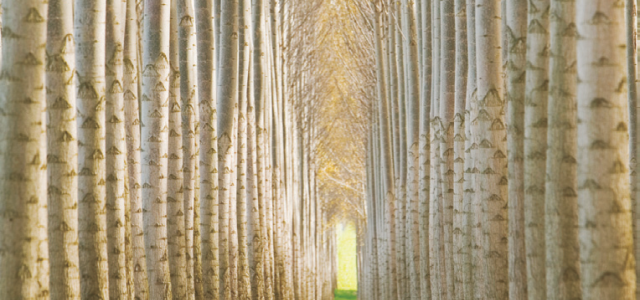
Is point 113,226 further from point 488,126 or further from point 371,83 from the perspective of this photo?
point 371,83

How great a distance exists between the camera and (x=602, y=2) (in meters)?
3.84

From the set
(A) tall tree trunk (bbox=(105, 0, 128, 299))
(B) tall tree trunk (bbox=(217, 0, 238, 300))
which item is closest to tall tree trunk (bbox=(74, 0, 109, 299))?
(A) tall tree trunk (bbox=(105, 0, 128, 299))

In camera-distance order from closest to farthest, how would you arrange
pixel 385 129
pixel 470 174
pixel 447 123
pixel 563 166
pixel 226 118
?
pixel 563 166 → pixel 470 174 → pixel 447 123 → pixel 226 118 → pixel 385 129

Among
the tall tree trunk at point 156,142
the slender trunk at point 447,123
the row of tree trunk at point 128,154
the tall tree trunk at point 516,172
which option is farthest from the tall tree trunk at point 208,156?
the tall tree trunk at point 516,172

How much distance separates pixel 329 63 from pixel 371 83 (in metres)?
8.78

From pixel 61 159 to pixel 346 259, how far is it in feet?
238

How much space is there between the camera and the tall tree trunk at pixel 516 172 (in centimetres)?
524

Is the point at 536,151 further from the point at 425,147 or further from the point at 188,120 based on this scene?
the point at 425,147

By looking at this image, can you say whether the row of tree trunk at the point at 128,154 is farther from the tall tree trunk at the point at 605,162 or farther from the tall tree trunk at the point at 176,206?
the tall tree trunk at the point at 605,162

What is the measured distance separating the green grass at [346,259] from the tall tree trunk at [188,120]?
211 ft

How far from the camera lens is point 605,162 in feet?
12.6

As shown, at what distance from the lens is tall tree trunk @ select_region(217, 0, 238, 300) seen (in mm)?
10203

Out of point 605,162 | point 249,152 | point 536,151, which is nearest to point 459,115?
point 536,151

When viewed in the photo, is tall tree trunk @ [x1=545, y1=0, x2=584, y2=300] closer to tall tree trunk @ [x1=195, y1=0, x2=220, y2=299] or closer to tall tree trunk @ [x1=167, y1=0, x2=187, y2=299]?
tall tree trunk @ [x1=167, y1=0, x2=187, y2=299]
